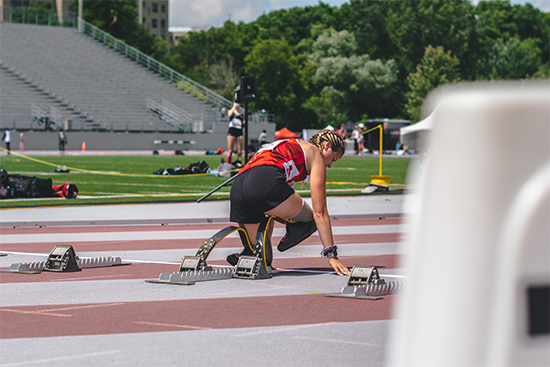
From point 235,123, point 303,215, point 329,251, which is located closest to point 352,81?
point 235,123

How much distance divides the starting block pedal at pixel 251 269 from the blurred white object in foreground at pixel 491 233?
17.9 feet

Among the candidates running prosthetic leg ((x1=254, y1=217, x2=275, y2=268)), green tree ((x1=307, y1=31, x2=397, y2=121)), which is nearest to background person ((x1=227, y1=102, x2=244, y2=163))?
running prosthetic leg ((x1=254, y1=217, x2=275, y2=268))

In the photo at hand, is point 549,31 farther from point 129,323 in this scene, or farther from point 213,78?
point 129,323

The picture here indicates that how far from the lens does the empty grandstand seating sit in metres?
50.9

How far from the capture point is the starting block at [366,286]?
573 cm

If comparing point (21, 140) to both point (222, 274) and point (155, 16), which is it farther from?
point (155, 16)

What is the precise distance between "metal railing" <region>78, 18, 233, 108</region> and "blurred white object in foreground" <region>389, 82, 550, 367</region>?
57.2 m

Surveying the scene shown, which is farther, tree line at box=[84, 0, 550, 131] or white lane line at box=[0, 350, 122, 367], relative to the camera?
tree line at box=[84, 0, 550, 131]

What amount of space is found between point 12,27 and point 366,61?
38.9 m

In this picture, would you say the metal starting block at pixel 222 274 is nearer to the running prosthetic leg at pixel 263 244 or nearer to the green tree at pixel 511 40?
the running prosthetic leg at pixel 263 244

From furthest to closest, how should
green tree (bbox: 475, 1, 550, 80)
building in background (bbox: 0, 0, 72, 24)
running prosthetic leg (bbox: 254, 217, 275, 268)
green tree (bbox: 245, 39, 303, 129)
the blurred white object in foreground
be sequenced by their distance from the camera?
1. green tree (bbox: 475, 1, 550, 80)
2. green tree (bbox: 245, 39, 303, 129)
3. building in background (bbox: 0, 0, 72, 24)
4. running prosthetic leg (bbox: 254, 217, 275, 268)
5. the blurred white object in foreground

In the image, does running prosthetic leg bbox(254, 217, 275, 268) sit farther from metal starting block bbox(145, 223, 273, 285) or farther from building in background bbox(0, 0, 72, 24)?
building in background bbox(0, 0, 72, 24)

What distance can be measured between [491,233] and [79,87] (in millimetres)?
56133

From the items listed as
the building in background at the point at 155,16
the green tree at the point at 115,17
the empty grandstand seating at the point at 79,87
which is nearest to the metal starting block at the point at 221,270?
the empty grandstand seating at the point at 79,87
